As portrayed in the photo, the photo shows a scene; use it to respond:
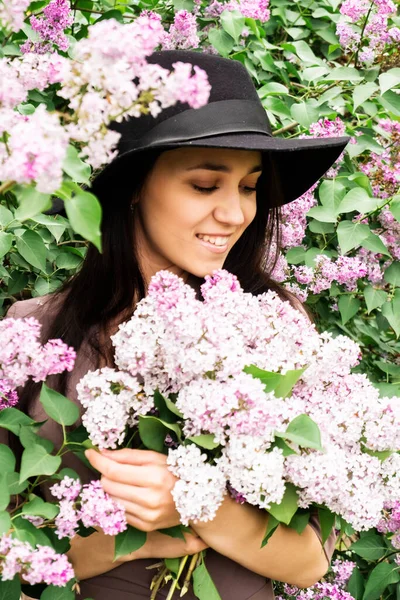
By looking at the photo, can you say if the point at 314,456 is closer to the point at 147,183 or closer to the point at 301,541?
the point at 301,541

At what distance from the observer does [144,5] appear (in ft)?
7.30

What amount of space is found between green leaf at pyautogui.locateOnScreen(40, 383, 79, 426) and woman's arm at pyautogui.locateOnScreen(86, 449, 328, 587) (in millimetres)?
57

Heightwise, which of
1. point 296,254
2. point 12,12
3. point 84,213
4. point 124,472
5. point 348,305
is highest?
point 12,12

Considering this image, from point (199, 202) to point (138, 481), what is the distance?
1.66 feet

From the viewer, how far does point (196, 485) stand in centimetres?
98

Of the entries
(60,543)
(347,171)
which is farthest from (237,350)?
(347,171)

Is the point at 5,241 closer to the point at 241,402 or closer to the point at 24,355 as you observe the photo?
the point at 24,355

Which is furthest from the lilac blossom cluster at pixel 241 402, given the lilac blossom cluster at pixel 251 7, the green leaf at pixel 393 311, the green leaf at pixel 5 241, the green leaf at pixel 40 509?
the lilac blossom cluster at pixel 251 7

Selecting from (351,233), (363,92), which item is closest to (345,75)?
(363,92)

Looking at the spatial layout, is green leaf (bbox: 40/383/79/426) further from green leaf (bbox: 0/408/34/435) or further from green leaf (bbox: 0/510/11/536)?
green leaf (bbox: 0/510/11/536)

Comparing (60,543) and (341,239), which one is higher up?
(60,543)

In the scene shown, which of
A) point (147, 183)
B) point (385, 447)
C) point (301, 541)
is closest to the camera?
point (385, 447)

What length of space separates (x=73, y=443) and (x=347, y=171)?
128 cm

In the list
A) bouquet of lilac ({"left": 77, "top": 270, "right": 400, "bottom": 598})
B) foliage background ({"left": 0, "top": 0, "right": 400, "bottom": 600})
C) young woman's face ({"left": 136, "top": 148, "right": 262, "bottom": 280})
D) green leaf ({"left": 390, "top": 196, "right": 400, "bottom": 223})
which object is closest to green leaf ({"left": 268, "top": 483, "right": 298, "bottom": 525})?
bouquet of lilac ({"left": 77, "top": 270, "right": 400, "bottom": 598})
